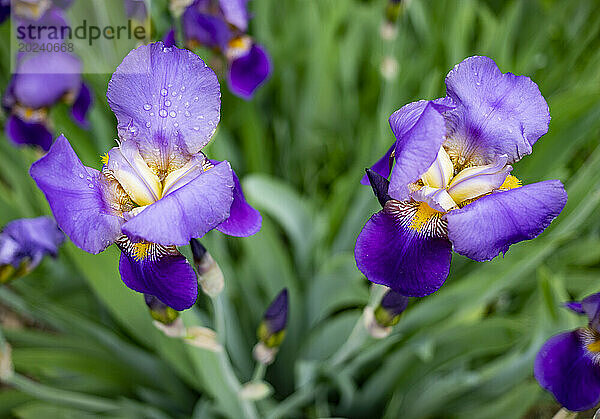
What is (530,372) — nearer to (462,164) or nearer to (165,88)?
(462,164)

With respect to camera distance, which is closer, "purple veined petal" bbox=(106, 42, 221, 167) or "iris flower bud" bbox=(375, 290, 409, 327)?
"purple veined petal" bbox=(106, 42, 221, 167)

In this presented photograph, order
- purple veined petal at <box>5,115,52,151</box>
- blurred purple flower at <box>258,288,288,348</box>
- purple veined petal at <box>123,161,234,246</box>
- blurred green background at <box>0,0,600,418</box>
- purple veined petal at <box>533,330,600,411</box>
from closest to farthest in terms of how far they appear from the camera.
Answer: purple veined petal at <box>123,161,234,246</box>
purple veined petal at <box>533,330,600,411</box>
blurred purple flower at <box>258,288,288,348</box>
blurred green background at <box>0,0,600,418</box>
purple veined petal at <box>5,115,52,151</box>

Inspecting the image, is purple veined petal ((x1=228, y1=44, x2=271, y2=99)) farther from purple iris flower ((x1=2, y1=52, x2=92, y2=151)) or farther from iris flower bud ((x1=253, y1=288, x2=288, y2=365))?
iris flower bud ((x1=253, y1=288, x2=288, y2=365))

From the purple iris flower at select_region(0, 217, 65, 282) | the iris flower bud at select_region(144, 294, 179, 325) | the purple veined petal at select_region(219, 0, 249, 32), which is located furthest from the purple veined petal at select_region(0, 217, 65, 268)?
the purple veined petal at select_region(219, 0, 249, 32)

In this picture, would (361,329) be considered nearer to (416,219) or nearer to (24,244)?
(416,219)

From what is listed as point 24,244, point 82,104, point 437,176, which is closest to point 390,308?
point 437,176

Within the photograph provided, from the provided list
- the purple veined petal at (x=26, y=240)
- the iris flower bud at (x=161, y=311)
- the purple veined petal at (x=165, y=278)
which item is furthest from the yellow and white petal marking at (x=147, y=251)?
the purple veined petal at (x=26, y=240)
